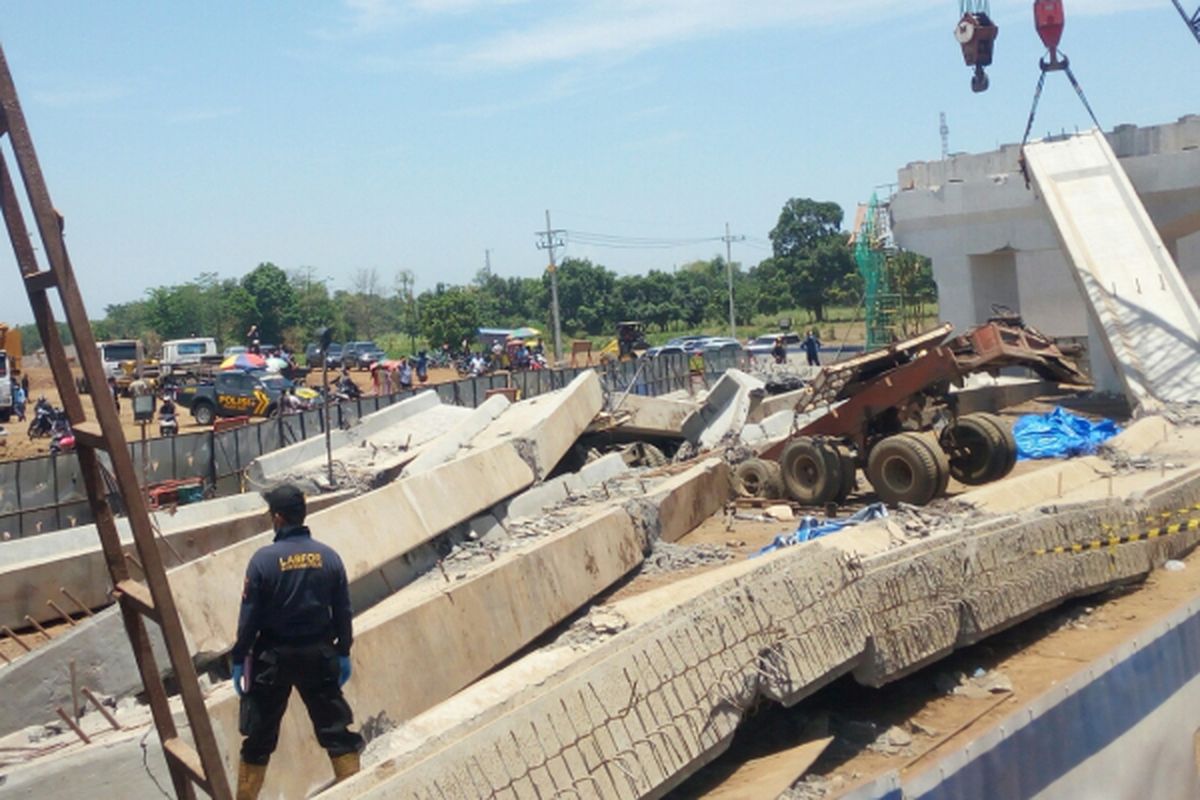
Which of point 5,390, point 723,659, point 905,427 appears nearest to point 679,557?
point 905,427

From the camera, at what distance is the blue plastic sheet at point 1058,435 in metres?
18.0

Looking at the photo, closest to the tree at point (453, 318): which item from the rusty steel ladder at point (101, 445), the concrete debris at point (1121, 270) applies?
the concrete debris at point (1121, 270)

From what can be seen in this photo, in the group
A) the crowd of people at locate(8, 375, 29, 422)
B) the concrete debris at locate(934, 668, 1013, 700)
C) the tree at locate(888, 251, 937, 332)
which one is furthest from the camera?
the tree at locate(888, 251, 937, 332)

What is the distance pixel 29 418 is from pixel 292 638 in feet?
119

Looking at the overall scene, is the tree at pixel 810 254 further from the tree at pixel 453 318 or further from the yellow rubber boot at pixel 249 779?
the yellow rubber boot at pixel 249 779

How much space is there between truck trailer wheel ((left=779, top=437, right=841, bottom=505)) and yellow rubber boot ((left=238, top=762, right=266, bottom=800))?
9915mm

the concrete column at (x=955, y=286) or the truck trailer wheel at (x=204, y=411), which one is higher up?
the concrete column at (x=955, y=286)

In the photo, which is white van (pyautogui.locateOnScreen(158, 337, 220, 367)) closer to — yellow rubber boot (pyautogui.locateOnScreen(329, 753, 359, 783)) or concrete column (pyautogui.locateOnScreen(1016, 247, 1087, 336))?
concrete column (pyautogui.locateOnScreen(1016, 247, 1087, 336))

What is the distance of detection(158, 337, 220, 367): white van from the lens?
4750cm

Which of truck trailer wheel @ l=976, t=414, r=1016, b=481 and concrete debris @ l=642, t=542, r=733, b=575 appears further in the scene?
truck trailer wheel @ l=976, t=414, r=1016, b=481

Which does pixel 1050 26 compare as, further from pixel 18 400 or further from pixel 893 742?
pixel 18 400

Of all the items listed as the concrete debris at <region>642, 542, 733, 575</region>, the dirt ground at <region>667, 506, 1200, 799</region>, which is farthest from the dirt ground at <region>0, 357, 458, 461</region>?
the dirt ground at <region>667, 506, 1200, 799</region>

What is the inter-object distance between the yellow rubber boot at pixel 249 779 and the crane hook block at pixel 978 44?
84.3 ft

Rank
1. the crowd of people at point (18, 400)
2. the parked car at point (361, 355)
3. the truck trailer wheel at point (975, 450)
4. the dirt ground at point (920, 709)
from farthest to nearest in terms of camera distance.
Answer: the parked car at point (361, 355)
the crowd of people at point (18, 400)
the truck trailer wheel at point (975, 450)
the dirt ground at point (920, 709)
